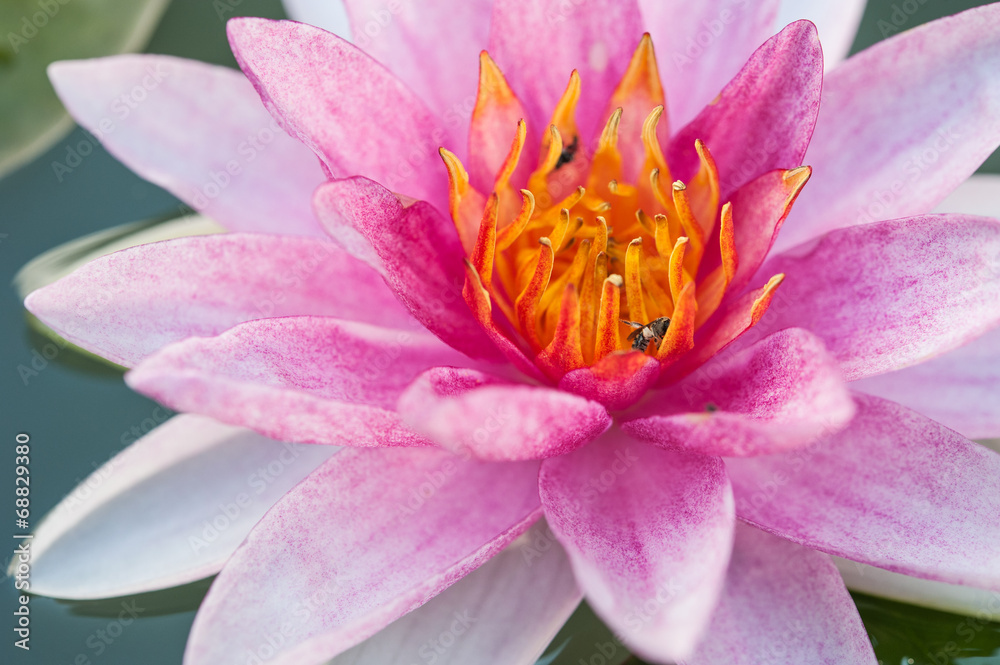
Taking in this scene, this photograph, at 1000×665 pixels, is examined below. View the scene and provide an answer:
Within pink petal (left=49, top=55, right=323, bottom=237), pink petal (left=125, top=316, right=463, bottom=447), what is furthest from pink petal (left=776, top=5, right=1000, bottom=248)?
pink petal (left=49, top=55, right=323, bottom=237)

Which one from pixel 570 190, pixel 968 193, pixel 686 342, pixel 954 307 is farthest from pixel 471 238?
pixel 968 193

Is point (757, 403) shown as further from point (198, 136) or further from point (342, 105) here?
point (198, 136)

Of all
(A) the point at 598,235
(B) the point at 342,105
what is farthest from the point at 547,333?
(B) the point at 342,105

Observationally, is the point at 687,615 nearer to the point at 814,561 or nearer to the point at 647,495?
the point at 647,495

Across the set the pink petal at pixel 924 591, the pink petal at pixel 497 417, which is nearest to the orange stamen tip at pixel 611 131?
the pink petal at pixel 497 417

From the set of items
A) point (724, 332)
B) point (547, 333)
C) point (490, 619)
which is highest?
point (724, 332)

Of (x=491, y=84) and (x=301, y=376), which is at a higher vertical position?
(x=491, y=84)
